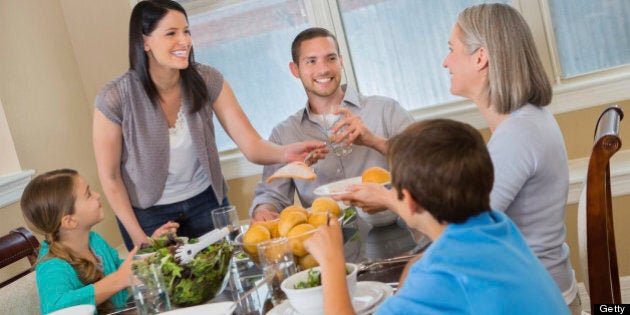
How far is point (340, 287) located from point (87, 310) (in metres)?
0.63

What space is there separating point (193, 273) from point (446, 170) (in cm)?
70

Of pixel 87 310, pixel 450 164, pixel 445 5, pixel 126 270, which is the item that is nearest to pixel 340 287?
pixel 450 164

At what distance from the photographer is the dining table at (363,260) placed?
1667 millimetres

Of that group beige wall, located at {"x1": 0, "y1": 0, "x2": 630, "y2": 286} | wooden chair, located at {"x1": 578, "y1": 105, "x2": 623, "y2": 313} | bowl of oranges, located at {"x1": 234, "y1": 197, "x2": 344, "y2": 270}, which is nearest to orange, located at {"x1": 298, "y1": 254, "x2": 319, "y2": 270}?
bowl of oranges, located at {"x1": 234, "y1": 197, "x2": 344, "y2": 270}

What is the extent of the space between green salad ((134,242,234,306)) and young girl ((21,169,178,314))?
0.31 m

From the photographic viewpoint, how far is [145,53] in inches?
107

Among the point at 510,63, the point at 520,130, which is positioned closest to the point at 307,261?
the point at 520,130

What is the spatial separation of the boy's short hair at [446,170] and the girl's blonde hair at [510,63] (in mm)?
565

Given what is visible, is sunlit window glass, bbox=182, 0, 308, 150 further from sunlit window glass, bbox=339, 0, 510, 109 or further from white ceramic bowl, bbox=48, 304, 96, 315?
white ceramic bowl, bbox=48, 304, 96, 315

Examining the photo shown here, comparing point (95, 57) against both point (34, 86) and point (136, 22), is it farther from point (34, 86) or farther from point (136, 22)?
point (136, 22)

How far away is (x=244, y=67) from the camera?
382 centimetres

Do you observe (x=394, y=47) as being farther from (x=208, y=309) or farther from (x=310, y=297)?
(x=310, y=297)

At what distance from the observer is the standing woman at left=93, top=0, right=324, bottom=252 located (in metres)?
2.68

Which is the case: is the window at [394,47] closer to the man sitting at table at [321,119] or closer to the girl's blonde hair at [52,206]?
the man sitting at table at [321,119]
